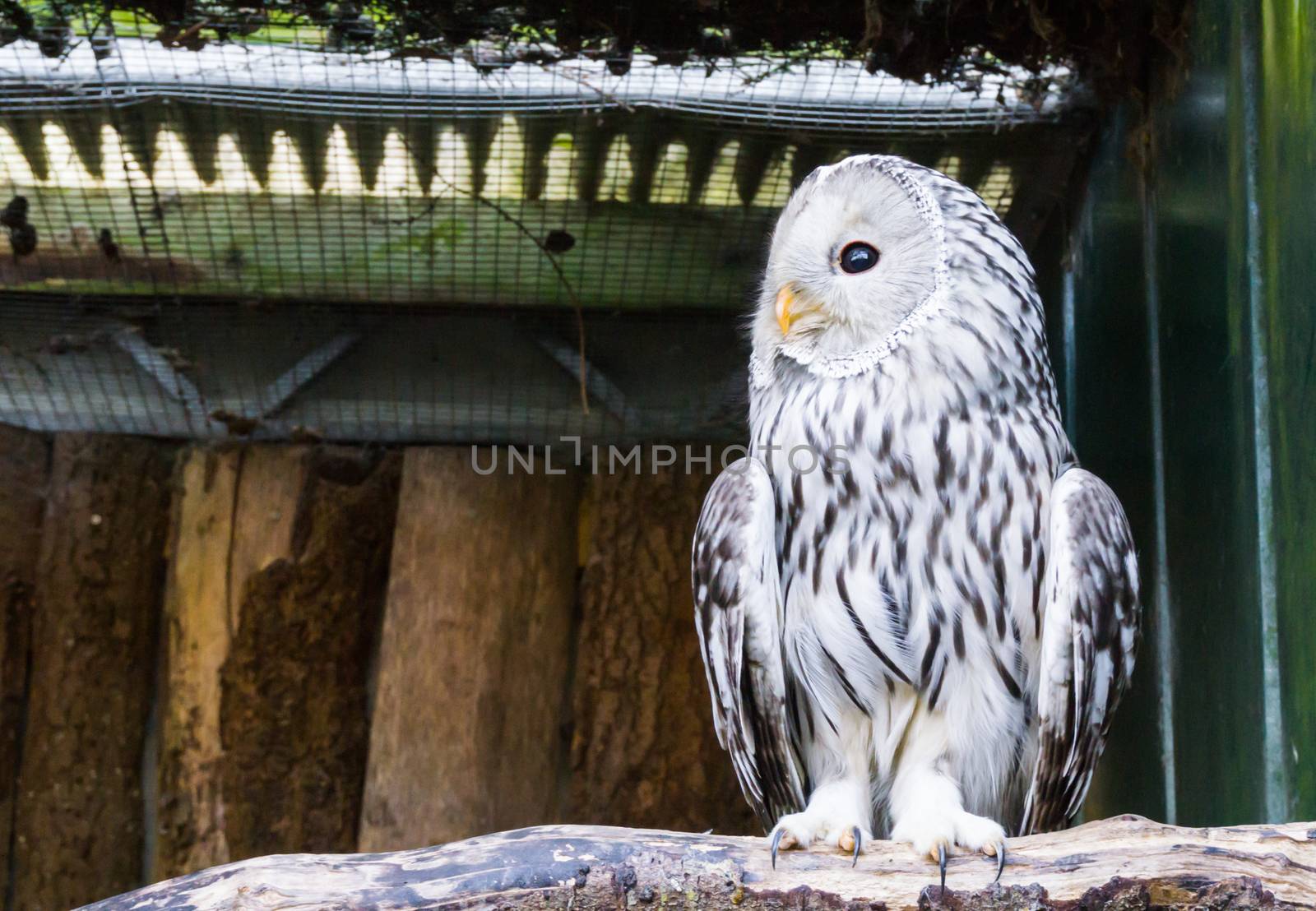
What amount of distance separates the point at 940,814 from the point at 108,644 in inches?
118

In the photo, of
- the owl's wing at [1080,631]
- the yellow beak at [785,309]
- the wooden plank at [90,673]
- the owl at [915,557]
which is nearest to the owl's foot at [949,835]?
the owl at [915,557]

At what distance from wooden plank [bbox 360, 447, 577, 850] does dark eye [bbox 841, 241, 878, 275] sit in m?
1.88

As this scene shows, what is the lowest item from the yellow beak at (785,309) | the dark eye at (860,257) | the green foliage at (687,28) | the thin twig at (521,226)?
the yellow beak at (785,309)

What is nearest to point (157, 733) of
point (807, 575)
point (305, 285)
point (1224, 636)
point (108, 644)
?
point (108, 644)

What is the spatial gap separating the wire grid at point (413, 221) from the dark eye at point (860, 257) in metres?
0.55

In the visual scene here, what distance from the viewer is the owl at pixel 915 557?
8.15 feet

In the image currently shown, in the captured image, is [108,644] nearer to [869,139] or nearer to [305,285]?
[305,285]

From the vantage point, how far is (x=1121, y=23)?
307cm

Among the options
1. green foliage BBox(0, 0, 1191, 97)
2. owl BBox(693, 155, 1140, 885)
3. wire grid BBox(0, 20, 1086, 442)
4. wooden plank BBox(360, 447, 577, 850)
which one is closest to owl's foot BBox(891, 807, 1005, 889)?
owl BBox(693, 155, 1140, 885)

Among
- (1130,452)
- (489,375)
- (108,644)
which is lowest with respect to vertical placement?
(108,644)

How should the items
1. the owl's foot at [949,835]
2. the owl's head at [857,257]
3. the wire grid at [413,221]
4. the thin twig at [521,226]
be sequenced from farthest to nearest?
the thin twig at [521,226]
the wire grid at [413,221]
the owl's head at [857,257]
the owl's foot at [949,835]

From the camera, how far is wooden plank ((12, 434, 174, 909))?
405cm

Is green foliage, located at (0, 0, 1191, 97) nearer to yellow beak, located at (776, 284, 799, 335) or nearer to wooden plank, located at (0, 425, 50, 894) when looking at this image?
yellow beak, located at (776, 284, 799, 335)

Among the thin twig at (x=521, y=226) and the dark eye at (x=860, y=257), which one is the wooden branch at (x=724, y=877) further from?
the thin twig at (x=521, y=226)
